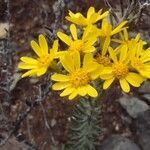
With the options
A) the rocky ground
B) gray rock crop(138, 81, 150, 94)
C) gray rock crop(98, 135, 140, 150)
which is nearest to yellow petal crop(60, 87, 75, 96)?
the rocky ground

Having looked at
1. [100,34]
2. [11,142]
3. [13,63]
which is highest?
[100,34]

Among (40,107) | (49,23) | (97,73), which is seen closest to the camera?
(97,73)

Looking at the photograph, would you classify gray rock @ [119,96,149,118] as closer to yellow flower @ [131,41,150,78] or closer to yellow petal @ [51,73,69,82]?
yellow flower @ [131,41,150,78]

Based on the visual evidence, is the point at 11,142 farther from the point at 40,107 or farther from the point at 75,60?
the point at 75,60

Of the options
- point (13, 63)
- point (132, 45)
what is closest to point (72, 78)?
point (132, 45)

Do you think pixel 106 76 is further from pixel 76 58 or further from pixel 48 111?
pixel 48 111

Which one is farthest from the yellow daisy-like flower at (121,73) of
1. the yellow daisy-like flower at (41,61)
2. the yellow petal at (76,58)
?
the yellow daisy-like flower at (41,61)

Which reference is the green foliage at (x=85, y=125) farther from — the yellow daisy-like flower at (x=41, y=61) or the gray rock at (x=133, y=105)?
the gray rock at (x=133, y=105)
